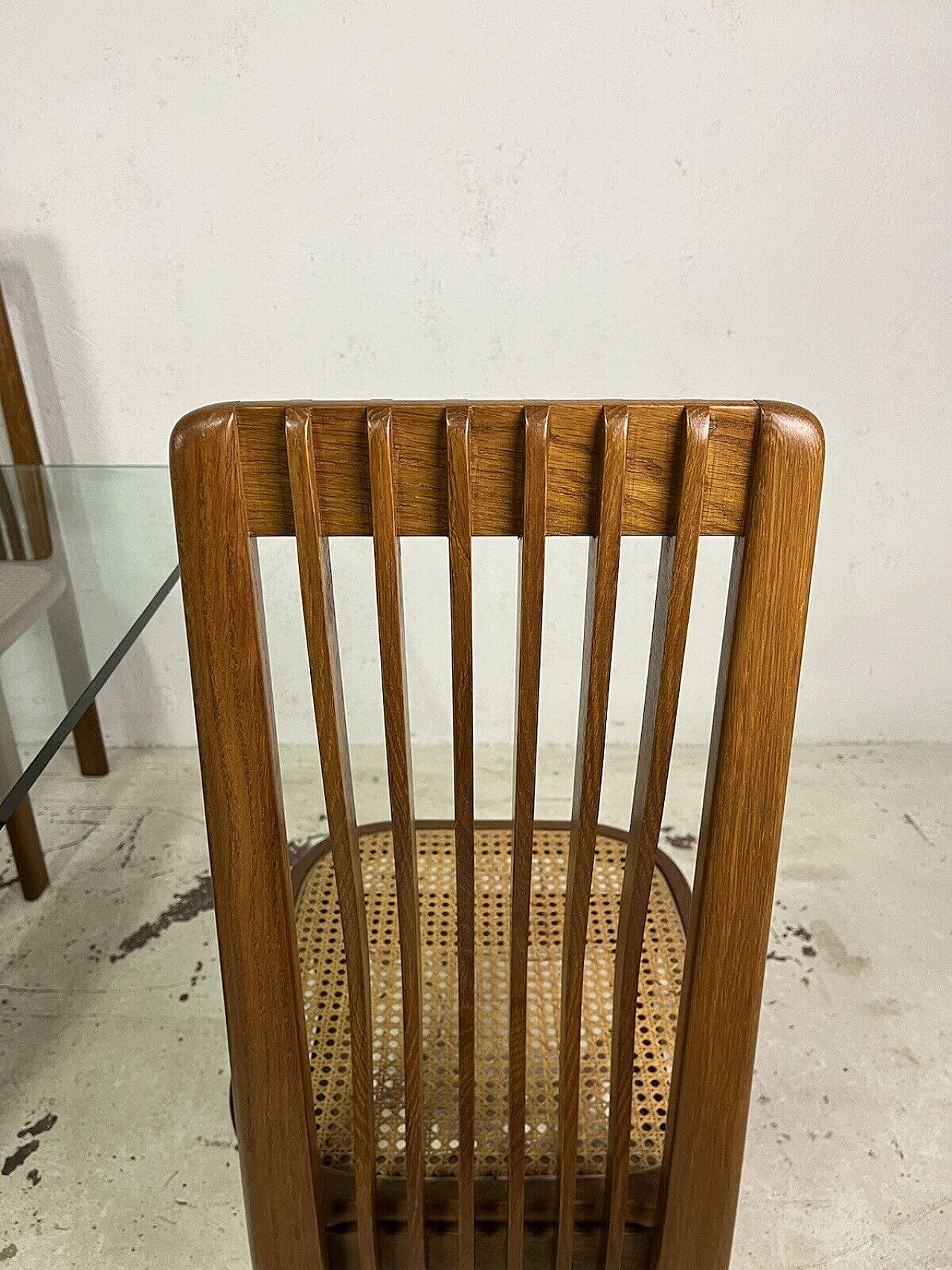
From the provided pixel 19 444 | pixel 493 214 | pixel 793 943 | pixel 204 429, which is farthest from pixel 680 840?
pixel 204 429

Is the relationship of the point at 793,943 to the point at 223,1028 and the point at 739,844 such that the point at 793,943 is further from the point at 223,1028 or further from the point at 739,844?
the point at 739,844

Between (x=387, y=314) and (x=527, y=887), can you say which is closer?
(x=527, y=887)

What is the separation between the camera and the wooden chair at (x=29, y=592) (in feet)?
3.62

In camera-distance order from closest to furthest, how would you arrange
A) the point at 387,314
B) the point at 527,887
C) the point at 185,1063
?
the point at 527,887 < the point at 185,1063 < the point at 387,314

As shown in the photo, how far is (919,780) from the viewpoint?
1.97m

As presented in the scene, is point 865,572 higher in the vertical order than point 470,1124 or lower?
lower

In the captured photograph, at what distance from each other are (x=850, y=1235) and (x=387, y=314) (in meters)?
1.46

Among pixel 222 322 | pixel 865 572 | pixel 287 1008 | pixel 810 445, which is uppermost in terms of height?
pixel 810 445

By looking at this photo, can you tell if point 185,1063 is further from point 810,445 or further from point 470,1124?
point 810,445

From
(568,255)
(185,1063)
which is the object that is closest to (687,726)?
(568,255)

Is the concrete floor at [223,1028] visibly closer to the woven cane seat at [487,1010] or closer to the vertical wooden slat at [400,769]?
the woven cane seat at [487,1010]

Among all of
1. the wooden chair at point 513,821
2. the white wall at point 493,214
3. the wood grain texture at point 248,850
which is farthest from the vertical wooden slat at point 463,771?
the white wall at point 493,214

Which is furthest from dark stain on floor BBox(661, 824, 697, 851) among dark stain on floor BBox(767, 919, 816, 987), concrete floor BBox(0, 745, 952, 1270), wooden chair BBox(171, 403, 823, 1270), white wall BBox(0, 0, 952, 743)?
wooden chair BBox(171, 403, 823, 1270)

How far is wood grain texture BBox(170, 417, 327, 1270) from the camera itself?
1.77ft
